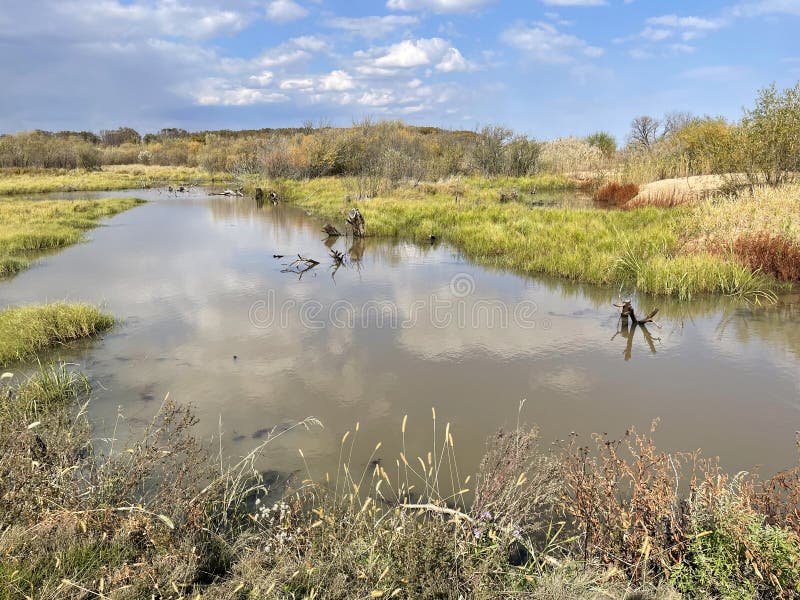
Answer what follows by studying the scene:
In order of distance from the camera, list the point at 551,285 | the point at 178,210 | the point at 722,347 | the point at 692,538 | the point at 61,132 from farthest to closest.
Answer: the point at 61,132, the point at 178,210, the point at 551,285, the point at 722,347, the point at 692,538

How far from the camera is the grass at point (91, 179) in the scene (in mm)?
34713

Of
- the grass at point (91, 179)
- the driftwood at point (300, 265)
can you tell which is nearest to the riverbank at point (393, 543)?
the driftwood at point (300, 265)

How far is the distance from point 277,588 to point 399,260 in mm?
10858

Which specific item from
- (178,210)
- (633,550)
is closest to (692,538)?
(633,550)

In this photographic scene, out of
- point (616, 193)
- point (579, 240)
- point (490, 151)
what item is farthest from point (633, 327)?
point (490, 151)

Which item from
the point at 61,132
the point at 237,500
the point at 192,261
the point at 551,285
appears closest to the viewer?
the point at 237,500

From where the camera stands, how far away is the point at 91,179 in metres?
40.0

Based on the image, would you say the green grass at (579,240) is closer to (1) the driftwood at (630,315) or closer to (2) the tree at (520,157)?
→ (1) the driftwood at (630,315)

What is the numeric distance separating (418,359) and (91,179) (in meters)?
43.2

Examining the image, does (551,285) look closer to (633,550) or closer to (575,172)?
(633,550)

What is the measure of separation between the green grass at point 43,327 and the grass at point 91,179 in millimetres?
31837

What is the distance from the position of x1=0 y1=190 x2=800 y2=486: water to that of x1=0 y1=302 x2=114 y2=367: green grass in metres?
0.36

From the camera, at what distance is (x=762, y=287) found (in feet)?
30.2

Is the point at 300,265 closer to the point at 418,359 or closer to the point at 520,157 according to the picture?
the point at 418,359
